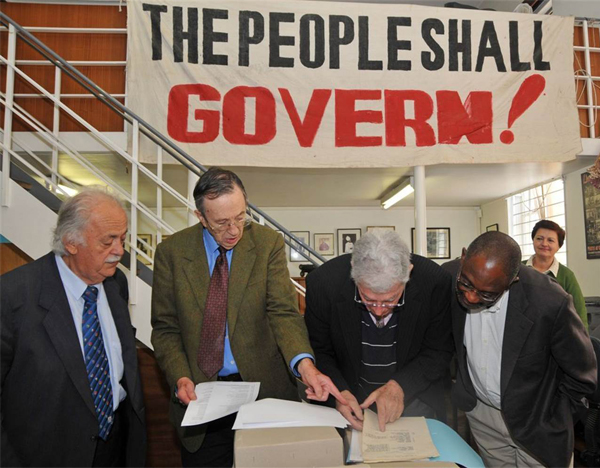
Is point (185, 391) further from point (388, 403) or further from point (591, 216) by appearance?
point (591, 216)

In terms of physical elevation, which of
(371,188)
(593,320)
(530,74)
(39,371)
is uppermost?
(530,74)

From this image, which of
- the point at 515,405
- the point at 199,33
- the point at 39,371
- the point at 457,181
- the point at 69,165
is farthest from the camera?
the point at 457,181

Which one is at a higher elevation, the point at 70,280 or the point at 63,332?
the point at 70,280

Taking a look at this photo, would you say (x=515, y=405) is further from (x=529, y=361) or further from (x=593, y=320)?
(x=593, y=320)

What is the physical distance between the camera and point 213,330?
61.6 inches

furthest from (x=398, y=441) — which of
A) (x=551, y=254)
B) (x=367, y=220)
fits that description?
(x=367, y=220)

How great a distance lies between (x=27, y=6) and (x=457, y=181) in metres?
4.94

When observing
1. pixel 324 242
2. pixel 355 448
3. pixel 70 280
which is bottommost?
pixel 355 448

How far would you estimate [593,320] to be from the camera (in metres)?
3.93

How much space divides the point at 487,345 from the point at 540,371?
0.19m

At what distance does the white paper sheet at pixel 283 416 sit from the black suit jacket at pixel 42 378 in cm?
53

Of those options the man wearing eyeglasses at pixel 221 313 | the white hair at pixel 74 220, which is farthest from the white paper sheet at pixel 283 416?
the white hair at pixel 74 220

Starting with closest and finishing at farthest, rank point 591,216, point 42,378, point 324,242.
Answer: point 42,378 < point 591,216 < point 324,242

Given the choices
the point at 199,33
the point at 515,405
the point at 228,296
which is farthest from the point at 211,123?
the point at 515,405
